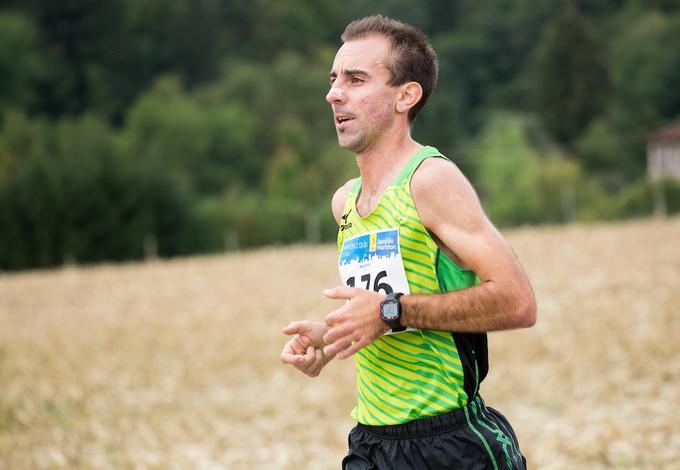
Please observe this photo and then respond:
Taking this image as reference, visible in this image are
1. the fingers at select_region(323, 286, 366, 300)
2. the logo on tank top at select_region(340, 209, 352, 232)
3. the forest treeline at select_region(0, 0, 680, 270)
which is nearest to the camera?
the fingers at select_region(323, 286, 366, 300)

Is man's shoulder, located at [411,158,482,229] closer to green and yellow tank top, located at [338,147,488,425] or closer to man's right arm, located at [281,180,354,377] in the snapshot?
green and yellow tank top, located at [338,147,488,425]

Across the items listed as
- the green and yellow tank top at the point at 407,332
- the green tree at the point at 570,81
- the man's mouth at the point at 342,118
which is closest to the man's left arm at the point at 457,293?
the green and yellow tank top at the point at 407,332

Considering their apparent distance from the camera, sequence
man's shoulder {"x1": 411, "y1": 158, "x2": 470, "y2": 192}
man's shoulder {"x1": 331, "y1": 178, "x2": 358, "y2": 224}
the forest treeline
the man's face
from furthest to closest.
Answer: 1. the forest treeline
2. man's shoulder {"x1": 331, "y1": 178, "x2": 358, "y2": 224}
3. the man's face
4. man's shoulder {"x1": 411, "y1": 158, "x2": 470, "y2": 192}

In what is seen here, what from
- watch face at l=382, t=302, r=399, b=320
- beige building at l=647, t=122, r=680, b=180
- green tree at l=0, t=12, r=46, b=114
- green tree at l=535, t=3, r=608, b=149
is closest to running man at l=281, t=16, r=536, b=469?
watch face at l=382, t=302, r=399, b=320

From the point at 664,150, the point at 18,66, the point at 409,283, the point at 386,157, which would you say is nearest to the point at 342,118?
the point at 386,157

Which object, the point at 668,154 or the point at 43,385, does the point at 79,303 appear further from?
the point at 668,154

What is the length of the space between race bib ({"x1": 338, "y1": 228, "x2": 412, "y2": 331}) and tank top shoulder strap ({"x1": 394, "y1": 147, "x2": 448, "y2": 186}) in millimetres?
179

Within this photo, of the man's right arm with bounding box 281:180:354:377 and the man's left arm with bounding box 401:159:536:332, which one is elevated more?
the man's left arm with bounding box 401:159:536:332

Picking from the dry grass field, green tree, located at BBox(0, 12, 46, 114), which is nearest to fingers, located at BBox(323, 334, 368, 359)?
Result: the dry grass field

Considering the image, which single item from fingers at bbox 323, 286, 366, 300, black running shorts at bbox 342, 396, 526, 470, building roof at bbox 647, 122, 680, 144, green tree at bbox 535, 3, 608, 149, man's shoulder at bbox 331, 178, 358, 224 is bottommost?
black running shorts at bbox 342, 396, 526, 470

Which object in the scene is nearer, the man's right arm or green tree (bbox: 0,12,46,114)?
the man's right arm

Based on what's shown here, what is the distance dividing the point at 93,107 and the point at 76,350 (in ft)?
257

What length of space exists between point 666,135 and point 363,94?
79.9 m

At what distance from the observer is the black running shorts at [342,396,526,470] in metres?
3.28
